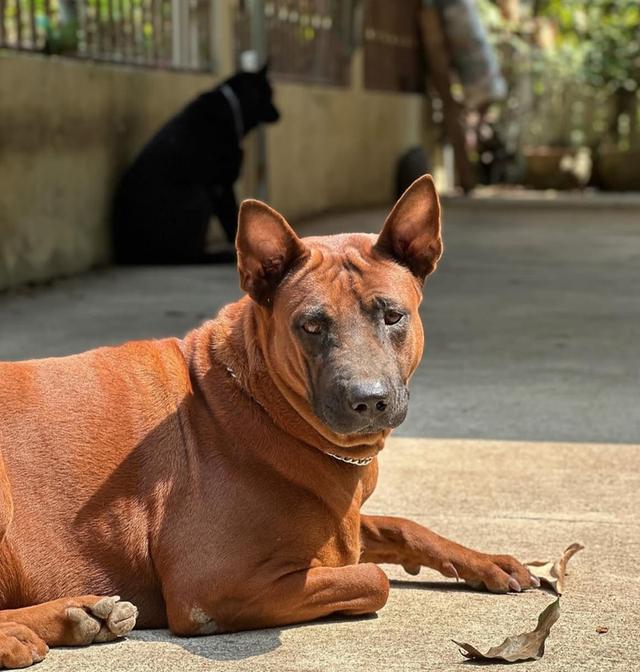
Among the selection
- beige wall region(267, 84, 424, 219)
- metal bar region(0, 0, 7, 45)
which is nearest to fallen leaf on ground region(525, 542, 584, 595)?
metal bar region(0, 0, 7, 45)

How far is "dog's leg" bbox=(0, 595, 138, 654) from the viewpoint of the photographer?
3344 mm

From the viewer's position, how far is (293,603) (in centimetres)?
343

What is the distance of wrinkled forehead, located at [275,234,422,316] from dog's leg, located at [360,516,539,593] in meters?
0.69

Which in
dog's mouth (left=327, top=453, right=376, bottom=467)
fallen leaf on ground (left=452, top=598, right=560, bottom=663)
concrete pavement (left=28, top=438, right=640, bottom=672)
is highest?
dog's mouth (left=327, top=453, right=376, bottom=467)

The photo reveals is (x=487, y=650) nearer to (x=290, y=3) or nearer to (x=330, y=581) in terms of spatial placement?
(x=330, y=581)

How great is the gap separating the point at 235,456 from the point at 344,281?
525 mm

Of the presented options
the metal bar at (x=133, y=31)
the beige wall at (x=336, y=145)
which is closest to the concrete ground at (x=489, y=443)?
the metal bar at (x=133, y=31)

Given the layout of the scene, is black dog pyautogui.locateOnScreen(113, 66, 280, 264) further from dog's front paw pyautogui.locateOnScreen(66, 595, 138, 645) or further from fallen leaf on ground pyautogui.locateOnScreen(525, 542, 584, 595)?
dog's front paw pyautogui.locateOnScreen(66, 595, 138, 645)

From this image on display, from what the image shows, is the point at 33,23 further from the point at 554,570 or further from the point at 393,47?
the point at 393,47

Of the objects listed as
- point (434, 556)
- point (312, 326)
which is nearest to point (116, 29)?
point (434, 556)

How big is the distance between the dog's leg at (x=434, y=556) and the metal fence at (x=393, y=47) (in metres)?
14.5

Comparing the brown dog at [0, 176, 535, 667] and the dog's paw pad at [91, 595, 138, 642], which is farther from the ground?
the brown dog at [0, 176, 535, 667]

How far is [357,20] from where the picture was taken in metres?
17.2

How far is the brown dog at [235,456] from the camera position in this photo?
3.38 m
